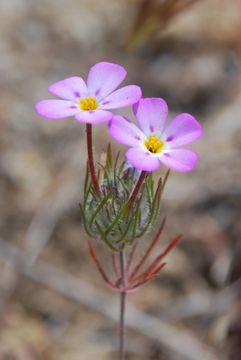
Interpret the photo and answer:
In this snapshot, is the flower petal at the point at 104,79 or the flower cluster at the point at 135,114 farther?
the flower petal at the point at 104,79

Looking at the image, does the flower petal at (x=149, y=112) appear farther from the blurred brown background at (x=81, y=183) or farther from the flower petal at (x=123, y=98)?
Result: the blurred brown background at (x=81, y=183)

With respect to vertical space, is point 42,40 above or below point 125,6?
below

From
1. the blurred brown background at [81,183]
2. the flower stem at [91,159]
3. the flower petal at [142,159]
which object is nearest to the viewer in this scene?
the flower petal at [142,159]

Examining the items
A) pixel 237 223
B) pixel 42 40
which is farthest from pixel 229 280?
pixel 42 40

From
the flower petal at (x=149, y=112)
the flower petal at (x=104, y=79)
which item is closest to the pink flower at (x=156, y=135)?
the flower petal at (x=149, y=112)

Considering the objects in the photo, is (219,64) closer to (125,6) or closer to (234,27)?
(234,27)

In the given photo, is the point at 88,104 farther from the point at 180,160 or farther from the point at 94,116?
the point at 180,160

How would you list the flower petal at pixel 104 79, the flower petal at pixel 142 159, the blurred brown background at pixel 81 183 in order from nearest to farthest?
1. the flower petal at pixel 142 159
2. the flower petal at pixel 104 79
3. the blurred brown background at pixel 81 183
